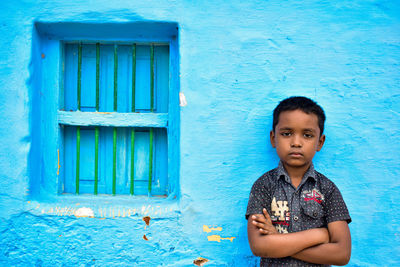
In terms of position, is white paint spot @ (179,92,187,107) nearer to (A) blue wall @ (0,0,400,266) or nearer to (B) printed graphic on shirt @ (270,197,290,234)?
(A) blue wall @ (0,0,400,266)

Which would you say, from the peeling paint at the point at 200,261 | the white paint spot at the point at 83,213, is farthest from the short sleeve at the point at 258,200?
the white paint spot at the point at 83,213

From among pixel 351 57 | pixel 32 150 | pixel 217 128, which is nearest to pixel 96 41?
pixel 32 150

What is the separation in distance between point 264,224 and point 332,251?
1.09 feet

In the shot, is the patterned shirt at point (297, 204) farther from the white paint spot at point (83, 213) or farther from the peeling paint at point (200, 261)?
the white paint spot at point (83, 213)

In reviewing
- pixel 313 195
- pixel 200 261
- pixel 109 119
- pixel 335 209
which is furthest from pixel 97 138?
pixel 335 209

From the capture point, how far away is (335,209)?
5.34ft

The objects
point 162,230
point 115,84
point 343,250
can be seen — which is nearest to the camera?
point 343,250

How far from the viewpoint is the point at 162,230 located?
2.01 metres

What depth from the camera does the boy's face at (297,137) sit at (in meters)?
1.67

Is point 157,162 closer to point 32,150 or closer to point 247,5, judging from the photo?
point 32,150

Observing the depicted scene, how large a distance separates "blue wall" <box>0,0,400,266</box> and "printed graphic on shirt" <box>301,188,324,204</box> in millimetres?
391

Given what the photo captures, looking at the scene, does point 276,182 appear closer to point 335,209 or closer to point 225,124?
point 335,209

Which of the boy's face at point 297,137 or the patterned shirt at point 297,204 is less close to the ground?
the boy's face at point 297,137

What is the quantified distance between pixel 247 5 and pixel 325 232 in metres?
1.39
